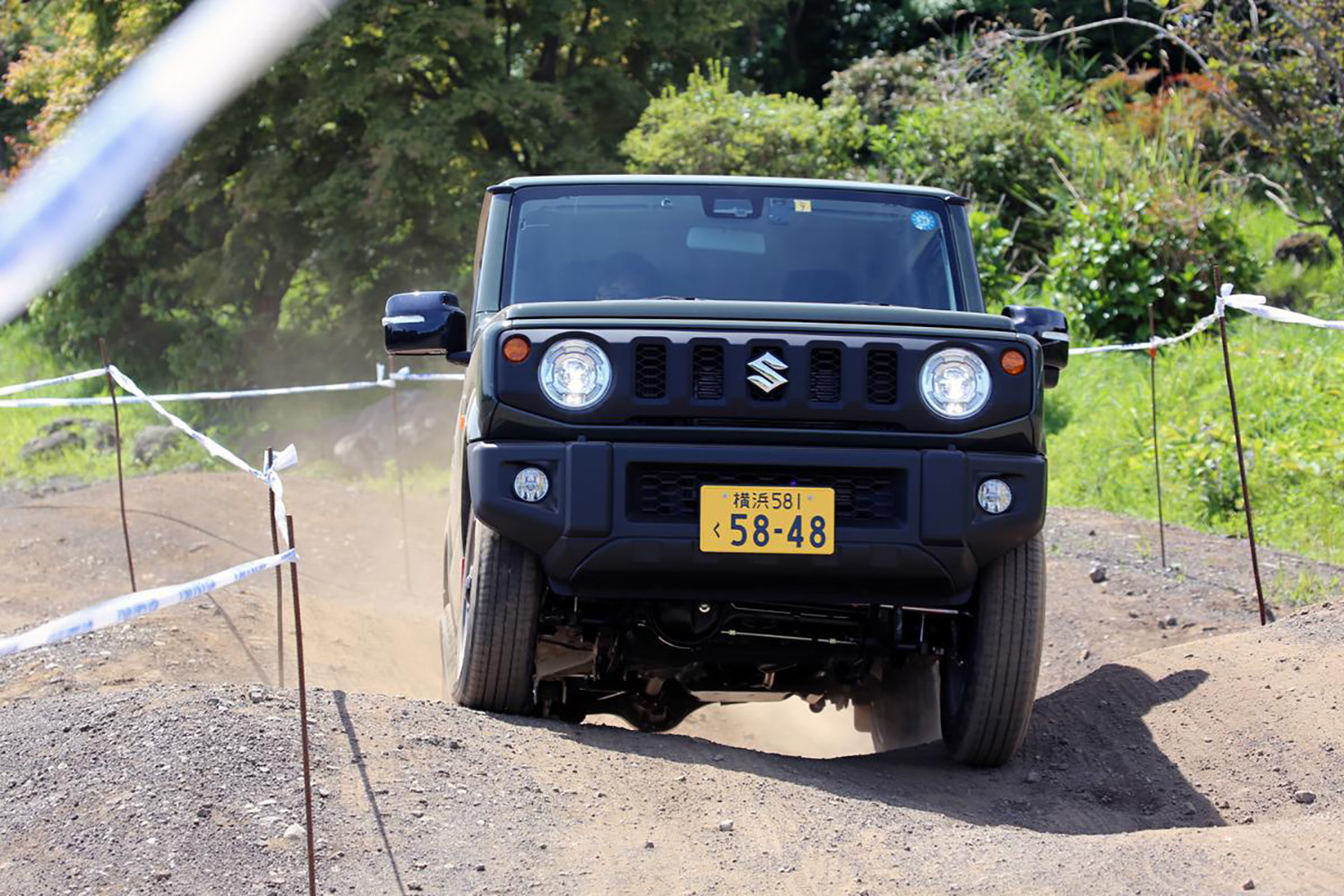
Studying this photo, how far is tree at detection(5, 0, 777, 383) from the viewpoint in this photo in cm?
1708

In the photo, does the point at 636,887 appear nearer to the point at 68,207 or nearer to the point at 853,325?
the point at 853,325

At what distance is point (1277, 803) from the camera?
526 cm

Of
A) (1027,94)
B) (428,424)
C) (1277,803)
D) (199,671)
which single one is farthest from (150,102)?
(1277,803)

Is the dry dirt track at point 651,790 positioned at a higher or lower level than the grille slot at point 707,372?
lower

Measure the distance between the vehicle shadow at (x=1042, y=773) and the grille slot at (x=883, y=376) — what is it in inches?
47.2

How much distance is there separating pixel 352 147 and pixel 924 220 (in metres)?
13.2

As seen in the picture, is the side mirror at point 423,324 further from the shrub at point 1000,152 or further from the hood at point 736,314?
the shrub at point 1000,152

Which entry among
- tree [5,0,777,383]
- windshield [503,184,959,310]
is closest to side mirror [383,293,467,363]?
windshield [503,184,959,310]

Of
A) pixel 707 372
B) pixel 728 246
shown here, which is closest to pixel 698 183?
pixel 728 246

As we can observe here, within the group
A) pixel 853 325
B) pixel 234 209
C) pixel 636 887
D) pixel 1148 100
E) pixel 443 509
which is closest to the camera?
pixel 636 887

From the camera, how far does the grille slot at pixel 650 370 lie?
500 centimetres

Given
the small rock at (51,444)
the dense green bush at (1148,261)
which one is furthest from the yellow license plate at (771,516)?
the small rock at (51,444)

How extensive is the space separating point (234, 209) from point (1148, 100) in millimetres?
10029

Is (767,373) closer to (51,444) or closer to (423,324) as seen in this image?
(423,324)
